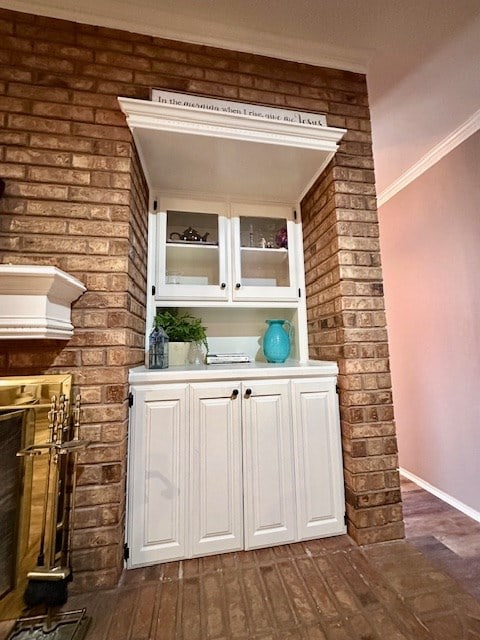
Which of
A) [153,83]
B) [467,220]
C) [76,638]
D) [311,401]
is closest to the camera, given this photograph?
[76,638]

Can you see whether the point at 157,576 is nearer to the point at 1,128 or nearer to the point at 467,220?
the point at 1,128

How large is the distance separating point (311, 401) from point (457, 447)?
55.9 inches

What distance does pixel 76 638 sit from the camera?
103 cm

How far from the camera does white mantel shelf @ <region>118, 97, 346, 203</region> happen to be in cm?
141

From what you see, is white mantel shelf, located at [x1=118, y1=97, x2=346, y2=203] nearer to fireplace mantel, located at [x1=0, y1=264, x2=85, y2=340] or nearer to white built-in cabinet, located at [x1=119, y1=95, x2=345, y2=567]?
white built-in cabinet, located at [x1=119, y1=95, x2=345, y2=567]

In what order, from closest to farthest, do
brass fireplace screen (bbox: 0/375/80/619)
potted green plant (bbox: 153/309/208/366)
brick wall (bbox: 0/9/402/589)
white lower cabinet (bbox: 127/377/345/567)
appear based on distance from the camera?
brass fireplace screen (bbox: 0/375/80/619) → brick wall (bbox: 0/9/402/589) → white lower cabinet (bbox: 127/377/345/567) → potted green plant (bbox: 153/309/208/366)

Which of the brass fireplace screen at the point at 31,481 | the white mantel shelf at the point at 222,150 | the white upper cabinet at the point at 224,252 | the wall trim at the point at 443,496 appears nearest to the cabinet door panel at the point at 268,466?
the white upper cabinet at the point at 224,252

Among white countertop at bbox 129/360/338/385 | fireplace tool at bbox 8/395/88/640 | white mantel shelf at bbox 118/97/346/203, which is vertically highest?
white mantel shelf at bbox 118/97/346/203

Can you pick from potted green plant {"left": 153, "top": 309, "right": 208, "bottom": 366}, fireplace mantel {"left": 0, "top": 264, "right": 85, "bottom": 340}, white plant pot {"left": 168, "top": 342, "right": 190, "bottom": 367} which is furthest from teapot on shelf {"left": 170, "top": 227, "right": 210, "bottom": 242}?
fireplace mantel {"left": 0, "top": 264, "right": 85, "bottom": 340}

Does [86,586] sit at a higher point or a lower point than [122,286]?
lower

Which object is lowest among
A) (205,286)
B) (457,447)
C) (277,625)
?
(277,625)

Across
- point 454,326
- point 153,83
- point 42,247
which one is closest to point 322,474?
point 454,326

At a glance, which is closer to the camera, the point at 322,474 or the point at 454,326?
the point at 322,474

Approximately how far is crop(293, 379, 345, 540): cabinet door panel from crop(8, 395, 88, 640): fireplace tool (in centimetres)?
102
